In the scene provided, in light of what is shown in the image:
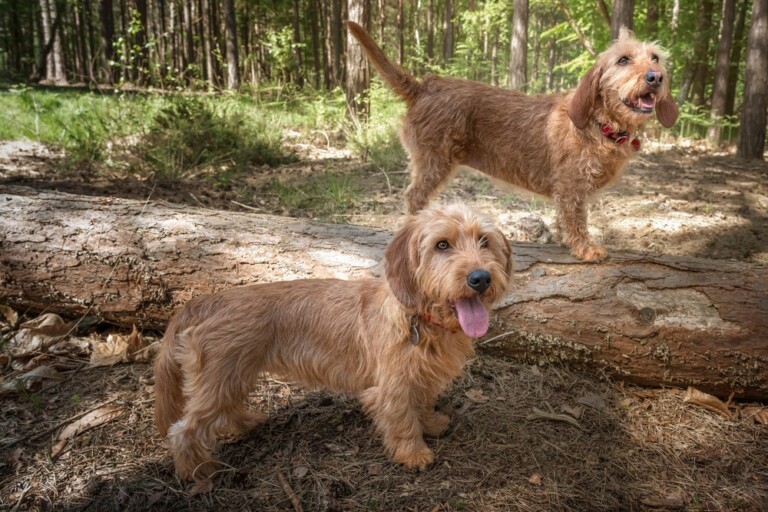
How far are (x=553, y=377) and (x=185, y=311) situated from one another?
8.78 feet

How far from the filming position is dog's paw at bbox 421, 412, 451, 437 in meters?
3.29

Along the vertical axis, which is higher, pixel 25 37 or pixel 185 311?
pixel 25 37

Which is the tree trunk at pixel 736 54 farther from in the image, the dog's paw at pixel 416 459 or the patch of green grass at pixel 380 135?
the dog's paw at pixel 416 459

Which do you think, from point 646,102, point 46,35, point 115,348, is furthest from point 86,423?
point 46,35

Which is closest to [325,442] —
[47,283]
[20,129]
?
[47,283]

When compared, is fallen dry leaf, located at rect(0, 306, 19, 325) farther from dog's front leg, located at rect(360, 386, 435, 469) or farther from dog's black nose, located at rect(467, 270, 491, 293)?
dog's black nose, located at rect(467, 270, 491, 293)

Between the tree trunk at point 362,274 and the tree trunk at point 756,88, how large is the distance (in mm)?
8998

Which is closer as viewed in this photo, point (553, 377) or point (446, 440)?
point (446, 440)

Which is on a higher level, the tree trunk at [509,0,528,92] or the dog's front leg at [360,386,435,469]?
the tree trunk at [509,0,528,92]

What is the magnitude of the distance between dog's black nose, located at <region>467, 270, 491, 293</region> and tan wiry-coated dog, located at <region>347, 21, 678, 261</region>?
191cm

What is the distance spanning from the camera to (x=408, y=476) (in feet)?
9.67

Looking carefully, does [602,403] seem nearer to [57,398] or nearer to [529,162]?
[529,162]

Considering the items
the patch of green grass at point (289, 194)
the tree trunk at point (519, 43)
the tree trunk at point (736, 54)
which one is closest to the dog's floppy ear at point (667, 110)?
the patch of green grass at point (289, 194)

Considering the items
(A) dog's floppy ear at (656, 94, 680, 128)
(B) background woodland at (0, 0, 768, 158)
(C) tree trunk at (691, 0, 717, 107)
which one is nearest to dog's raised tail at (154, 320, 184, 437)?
(A) dog's floppy ear at (656, 94, 680, 128)
